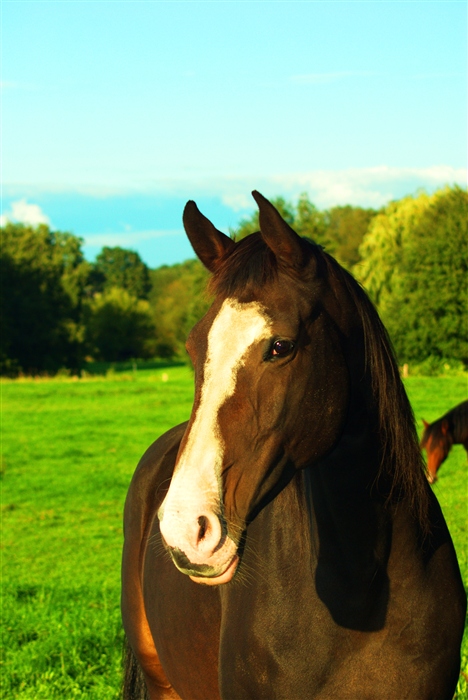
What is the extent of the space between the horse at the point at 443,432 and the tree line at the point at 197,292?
432 cm

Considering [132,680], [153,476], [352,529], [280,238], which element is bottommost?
[132,680]

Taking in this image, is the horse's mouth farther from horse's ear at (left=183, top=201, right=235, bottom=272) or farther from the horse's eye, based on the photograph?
horse's ear at (left=183, top=201, right=235, bottom=272)

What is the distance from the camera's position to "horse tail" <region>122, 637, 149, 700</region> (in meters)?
3.52

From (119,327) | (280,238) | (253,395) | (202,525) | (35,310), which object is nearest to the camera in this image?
(202,525)

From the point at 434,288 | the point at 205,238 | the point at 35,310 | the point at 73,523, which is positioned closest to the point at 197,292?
the point at 35,310

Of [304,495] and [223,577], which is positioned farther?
[304,495]

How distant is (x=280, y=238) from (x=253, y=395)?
43cm

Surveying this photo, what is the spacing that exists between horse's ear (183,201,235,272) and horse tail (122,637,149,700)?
86.8 inches

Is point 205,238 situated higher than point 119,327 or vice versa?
point 119,327

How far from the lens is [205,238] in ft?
7.27

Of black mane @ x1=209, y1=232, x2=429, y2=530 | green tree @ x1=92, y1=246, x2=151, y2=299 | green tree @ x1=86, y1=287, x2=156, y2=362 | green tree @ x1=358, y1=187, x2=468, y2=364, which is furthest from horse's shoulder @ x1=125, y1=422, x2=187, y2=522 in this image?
green tree @ x1=92, y1=246, x2=151, y2=299

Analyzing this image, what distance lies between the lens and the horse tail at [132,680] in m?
3.52

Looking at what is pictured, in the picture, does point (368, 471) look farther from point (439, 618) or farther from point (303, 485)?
point (439, 618)

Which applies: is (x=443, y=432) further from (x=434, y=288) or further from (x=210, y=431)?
(x=434, y=288)
